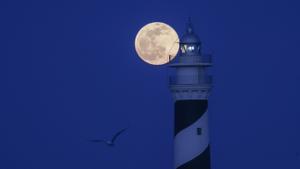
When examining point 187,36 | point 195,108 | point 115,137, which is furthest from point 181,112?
point 115,137

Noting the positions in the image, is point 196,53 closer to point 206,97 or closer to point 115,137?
point 206,97

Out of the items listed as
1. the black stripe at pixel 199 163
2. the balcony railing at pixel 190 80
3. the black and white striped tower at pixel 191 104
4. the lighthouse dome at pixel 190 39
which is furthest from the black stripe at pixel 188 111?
the lighthouse dome at pixel 190 39

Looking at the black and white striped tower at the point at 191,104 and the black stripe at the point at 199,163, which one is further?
the black stripe at the point at 199,163

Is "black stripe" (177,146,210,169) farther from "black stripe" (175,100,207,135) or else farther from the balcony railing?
the balcony railing

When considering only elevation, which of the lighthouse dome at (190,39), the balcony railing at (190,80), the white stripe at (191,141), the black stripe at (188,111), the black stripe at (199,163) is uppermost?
the lighthouse dome at (190,39)

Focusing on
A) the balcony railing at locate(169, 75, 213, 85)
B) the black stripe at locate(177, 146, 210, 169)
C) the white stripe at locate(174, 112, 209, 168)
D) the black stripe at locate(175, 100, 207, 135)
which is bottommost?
the black stripe at locate(177, 146, 210, 169)

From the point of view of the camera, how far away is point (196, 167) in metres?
27.3

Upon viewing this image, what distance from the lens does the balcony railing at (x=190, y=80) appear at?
27.1 meters

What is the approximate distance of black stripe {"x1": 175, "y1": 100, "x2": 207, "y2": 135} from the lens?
2706 cm

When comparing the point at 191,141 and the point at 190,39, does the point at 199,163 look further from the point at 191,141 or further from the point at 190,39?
the point at 190,39

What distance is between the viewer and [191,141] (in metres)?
27.3

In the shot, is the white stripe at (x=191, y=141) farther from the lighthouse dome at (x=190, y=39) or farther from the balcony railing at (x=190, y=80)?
the lighthouse dome at (x=190, y=39)

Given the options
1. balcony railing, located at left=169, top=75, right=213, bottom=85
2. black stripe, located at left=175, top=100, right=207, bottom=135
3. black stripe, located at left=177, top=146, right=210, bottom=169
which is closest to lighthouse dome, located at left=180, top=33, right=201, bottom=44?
balcony railing, located at left=169, top=75, right=213, bottom=85

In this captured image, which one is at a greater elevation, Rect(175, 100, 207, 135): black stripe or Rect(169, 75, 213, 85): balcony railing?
Rect(169, 75, 213, 85): balcony railing
